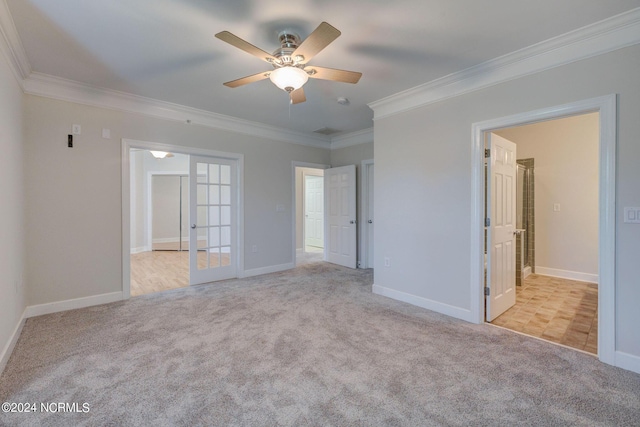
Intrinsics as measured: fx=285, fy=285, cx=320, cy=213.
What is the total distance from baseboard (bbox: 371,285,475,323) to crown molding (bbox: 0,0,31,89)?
422 cm

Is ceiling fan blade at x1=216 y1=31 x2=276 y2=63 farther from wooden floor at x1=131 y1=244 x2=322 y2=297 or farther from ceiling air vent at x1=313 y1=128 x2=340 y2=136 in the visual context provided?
wooden floor at x1=131 y1=244 x2=322 y2=297

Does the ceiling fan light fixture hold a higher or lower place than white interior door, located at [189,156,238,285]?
higher

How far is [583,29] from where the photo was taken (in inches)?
84.6

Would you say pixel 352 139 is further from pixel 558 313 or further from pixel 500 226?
pixel 558 313

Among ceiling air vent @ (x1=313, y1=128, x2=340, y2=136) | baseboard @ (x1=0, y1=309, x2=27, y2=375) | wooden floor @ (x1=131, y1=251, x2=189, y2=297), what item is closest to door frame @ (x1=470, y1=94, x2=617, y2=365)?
ceiling air vent @ (x1=313, y1=128, x2=340, y2=136)

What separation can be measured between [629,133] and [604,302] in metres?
1.24

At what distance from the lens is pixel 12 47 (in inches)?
91.3

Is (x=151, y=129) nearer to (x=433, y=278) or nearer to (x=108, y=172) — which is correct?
(x=108, y=172)

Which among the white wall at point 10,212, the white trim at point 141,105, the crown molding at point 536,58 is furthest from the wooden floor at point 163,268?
the crown molding at point 536,58

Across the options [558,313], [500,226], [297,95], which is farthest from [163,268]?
[558,313]

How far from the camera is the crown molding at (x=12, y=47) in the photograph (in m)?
1.99

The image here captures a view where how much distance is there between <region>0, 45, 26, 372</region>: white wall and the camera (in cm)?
216

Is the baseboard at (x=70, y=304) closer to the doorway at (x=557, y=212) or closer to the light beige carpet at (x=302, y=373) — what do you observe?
the light beige carpet at (x=302, y=373)

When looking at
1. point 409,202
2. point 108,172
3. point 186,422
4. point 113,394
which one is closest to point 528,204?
point 409,202
